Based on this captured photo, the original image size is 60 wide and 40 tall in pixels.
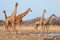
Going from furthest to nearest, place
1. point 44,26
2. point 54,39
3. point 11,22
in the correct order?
point 44,26 < point 11,22 < point 54,39

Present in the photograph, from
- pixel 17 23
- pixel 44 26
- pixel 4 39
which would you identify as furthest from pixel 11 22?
pixel 4 39

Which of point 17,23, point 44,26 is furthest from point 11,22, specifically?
point 44,26

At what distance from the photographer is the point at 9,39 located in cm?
1744

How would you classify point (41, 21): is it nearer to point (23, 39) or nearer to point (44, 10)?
point (44, 10)

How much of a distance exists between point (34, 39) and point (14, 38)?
1199 mm

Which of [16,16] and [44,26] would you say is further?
[44,26]

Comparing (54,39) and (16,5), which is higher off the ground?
(16,5)

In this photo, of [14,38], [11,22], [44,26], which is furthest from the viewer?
[44,26]

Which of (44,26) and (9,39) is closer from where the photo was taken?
(9,39)

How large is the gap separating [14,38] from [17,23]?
5.83m

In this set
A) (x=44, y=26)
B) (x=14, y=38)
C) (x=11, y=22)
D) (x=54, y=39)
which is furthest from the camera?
(x=44, y=26)

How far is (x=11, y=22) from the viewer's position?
910 inches

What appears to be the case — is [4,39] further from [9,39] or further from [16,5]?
[16,5]

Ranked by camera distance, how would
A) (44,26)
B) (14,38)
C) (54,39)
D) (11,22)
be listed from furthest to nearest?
1. (44,26)
2. (11,22)
3. (14,38)
4. (54,39)
